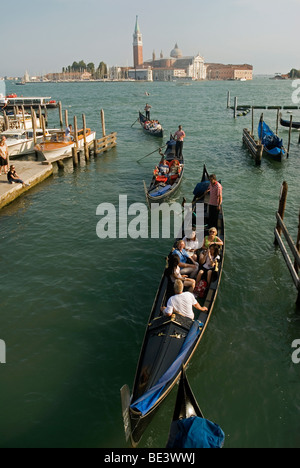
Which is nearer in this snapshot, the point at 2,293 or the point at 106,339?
the point at 106,339

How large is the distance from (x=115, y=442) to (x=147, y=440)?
17.6 inches

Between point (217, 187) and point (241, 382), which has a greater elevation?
point (217, 187)

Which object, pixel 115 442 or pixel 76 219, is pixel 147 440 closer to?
pixel 115 442

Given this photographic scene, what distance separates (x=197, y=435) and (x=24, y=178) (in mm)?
13353

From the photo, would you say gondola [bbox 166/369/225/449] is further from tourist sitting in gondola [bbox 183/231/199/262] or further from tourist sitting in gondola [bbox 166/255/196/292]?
tourist sitting in gondola [bbox 183/231/199/262]

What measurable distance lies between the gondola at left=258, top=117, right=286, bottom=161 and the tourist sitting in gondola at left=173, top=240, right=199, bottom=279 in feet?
45.3

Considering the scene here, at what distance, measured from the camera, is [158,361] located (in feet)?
17.8

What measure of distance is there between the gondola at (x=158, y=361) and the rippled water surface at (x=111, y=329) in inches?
24.0

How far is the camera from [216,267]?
25.3 feet

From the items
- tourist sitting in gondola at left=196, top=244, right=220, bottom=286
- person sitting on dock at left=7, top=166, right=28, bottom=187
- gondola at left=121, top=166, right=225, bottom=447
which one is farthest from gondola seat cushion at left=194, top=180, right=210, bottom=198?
person sitting on dock at left=7, top=166, right=28, bottom=187

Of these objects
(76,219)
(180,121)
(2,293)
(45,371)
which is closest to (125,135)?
(180,121)

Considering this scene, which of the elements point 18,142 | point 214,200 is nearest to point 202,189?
point 214,200

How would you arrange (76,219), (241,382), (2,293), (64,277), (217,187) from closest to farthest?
(241,382), (2,293), (64,277), (217,187), (76,219)
